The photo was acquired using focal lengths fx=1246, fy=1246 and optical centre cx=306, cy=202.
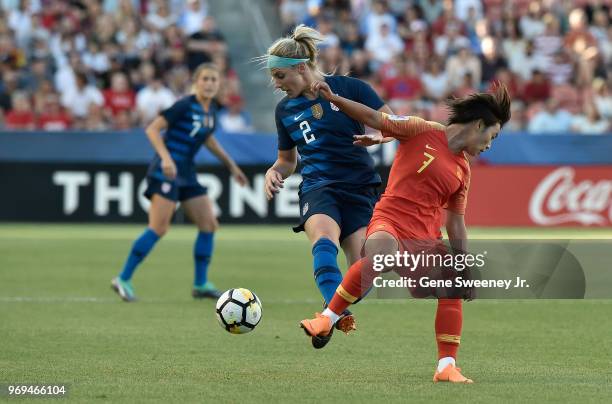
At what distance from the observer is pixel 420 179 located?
23.6 ft

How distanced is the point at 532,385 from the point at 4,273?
8.16 m

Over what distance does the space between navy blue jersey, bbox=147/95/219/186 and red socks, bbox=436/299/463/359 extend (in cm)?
531

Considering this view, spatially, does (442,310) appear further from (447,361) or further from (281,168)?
(281,168)

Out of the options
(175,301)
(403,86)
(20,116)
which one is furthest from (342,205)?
(403,86)

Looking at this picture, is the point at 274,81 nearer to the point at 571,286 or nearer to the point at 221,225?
the point at 571,286

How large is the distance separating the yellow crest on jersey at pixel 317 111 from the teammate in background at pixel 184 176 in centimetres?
350

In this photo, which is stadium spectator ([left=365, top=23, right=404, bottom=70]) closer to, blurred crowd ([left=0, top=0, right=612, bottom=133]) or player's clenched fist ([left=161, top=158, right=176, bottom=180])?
blurred crowd ([left=0, top=0, right=612, bottom=133])

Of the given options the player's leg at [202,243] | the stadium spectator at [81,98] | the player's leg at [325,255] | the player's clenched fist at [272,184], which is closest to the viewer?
the player's leg at [325,255]

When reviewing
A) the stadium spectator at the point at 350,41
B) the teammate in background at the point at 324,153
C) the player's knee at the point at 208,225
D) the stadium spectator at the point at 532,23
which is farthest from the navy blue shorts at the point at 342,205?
the stadium spectator at the point at 532,23

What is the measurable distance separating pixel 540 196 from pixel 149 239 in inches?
406

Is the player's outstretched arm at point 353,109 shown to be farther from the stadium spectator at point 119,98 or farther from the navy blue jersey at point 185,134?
the stadium spectator at point 119,98

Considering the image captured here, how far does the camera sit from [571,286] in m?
8.90

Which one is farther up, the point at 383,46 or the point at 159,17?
the point at 159,17

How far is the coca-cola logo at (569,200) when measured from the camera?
20.5 m
